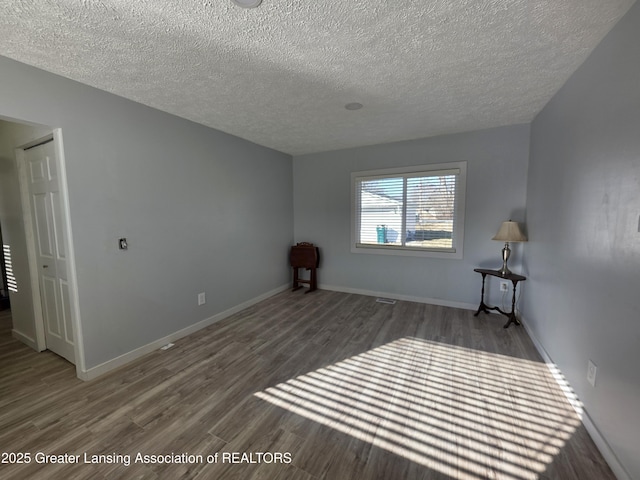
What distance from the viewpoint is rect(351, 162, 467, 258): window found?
3721 mm

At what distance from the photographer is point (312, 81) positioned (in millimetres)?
2150

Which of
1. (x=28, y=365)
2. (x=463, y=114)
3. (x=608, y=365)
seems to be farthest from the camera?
(x=463, y=114)

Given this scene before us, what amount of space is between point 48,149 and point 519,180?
16.3 ft

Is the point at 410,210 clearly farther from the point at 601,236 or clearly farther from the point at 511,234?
the point at 601,236

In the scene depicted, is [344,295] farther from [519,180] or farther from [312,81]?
[312,81]

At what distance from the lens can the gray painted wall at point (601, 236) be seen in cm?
133

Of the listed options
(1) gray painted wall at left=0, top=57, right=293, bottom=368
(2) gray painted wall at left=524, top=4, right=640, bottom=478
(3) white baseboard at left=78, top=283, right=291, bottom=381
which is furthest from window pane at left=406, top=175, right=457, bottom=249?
(3) white baseboard at left=78, top=283, right=291, bottom=381

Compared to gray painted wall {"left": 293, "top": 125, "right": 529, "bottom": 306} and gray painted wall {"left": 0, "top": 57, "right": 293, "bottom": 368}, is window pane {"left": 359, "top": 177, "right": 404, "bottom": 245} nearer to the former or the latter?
gray painted wall {"left": 293, "top": 125, "right": 529, "bottom": 306}

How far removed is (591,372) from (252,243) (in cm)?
368

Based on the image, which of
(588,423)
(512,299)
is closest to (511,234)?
(512,299)

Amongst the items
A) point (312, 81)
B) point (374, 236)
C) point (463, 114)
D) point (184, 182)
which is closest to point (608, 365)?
point (463, 114)

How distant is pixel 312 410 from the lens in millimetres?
1858

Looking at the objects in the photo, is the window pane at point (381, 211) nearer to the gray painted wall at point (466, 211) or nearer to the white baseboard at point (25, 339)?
the gray painted wall at point (466, 211)

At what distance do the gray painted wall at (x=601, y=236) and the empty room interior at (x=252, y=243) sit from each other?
0.7 inches
